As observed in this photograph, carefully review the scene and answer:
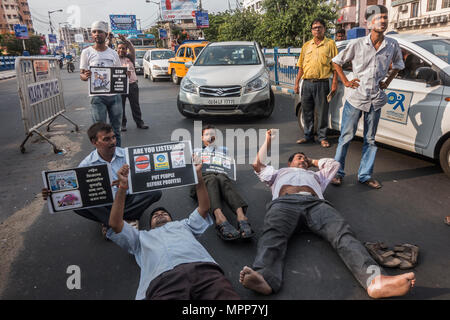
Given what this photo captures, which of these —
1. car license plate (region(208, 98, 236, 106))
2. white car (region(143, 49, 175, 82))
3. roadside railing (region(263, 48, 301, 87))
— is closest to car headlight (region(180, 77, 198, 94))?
car license plate (region(208, 98, 236, 106))

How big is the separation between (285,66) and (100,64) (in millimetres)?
8636

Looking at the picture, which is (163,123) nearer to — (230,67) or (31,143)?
(230,67)

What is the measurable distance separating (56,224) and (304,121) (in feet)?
14.4

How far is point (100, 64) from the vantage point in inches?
213

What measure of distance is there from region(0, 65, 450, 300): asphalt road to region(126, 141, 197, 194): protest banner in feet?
2.66

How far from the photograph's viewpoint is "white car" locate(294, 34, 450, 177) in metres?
4.24

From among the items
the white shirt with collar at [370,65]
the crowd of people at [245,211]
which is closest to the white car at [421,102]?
the white shirt with collar at [370,65]

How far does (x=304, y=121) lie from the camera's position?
6234mm

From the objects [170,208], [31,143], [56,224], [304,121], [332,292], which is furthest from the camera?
[31,143]

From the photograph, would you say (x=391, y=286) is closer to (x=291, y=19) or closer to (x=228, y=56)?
(x=228, y=56)

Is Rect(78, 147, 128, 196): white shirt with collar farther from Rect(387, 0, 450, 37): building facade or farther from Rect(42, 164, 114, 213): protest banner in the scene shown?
Rect(387, 0, 450, 37): building facade

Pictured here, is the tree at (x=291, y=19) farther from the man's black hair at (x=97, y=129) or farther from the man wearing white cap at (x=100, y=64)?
the man's black hair at (x=97, y=129)

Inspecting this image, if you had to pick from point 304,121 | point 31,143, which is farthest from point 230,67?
point 31,143

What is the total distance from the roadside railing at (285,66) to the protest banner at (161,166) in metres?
9.95
